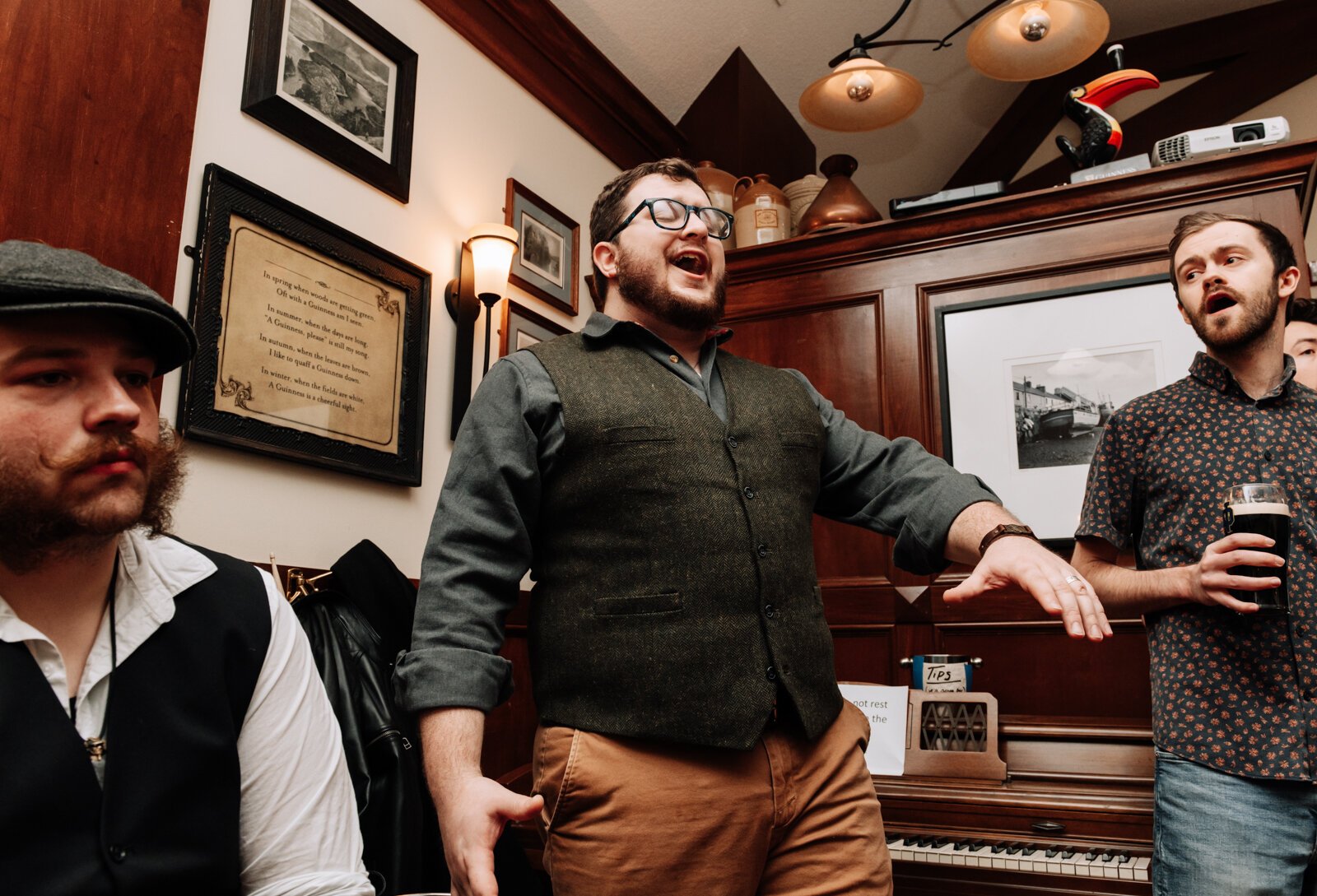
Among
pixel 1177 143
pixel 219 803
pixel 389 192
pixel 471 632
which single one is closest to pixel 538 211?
pixel 389 192

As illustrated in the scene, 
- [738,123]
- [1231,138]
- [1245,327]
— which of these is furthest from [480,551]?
[738,123]

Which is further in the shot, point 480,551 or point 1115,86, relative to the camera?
point 1115,86

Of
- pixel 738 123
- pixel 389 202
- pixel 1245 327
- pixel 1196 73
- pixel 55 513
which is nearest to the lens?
pixel 55 513

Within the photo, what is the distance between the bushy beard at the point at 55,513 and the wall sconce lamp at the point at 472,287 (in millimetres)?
1692

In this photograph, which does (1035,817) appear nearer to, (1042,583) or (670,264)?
(1042,583)

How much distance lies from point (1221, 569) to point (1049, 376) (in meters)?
1.32

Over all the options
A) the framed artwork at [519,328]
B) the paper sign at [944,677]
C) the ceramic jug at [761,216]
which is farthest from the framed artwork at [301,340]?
the paper sign at [944,677]

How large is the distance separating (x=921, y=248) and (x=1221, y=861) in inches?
78.9

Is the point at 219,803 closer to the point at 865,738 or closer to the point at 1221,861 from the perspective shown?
the point at 865,738

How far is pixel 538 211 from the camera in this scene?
3379 millimetres

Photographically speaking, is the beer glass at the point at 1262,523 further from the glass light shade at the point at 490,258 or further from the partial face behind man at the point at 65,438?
the glass light shade at the point at 490,258

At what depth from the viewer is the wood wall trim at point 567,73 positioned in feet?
10.4

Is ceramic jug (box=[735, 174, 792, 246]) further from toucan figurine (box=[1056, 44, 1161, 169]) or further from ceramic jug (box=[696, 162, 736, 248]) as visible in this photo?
toucan figurine (box=[1056, 44, 1161, 169])

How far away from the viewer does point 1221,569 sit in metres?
1.65
